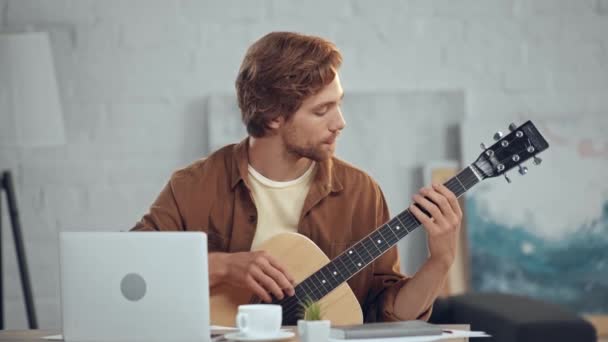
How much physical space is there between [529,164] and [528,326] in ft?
3.23

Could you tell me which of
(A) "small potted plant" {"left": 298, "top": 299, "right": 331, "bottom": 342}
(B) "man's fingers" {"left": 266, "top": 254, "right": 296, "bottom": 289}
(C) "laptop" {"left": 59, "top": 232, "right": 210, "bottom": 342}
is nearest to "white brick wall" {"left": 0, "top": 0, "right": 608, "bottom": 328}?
(B) "man's fingers" {"left": 266, "top": 254, "right": 296, "bottom": 289}

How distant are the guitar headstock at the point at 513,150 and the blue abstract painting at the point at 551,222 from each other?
1.16m

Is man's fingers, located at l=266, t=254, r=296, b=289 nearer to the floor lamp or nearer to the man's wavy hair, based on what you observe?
the man's wavy hair

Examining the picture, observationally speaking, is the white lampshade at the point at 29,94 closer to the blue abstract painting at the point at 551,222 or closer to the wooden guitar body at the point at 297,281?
the wooden guitar body at the point at 297,281

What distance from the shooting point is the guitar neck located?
2.36 m

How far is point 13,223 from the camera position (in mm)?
3303

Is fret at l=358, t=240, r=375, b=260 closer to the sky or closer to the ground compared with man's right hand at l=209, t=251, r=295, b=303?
closer to the sky

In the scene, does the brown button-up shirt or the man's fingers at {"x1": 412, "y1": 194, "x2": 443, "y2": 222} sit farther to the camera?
the brown button-up shirt

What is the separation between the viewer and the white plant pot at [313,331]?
182cm

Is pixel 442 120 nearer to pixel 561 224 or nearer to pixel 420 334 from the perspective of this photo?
pixel 561 224

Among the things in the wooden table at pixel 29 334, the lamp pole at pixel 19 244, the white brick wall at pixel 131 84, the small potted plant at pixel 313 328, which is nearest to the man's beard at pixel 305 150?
the wooden table at pixel 29 334

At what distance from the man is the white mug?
22.8 inches

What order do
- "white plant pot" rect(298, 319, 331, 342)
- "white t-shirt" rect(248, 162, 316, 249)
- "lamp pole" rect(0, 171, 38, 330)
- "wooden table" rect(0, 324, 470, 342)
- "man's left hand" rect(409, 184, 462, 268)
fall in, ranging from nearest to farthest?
1. "white plant pot" rect(298, 319, 331, 342)
2. "wooden table" rect(0, 324, 470, 342)
3. "man's left hand" rect(409, 184, 462, 268)
4. "white t-shirt" rect(248, 162, 316, 249)
5. "lamp pole" rect(0, 171, 38, 330)

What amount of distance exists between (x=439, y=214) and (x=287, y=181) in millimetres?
500
